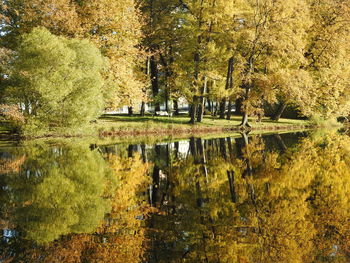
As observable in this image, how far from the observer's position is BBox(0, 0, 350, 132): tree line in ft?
89.1

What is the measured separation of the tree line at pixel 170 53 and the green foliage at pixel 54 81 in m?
0.07

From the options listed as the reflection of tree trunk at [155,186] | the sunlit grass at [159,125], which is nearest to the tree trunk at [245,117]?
the sunlit grass at [159,125]

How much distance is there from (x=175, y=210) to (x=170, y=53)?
120 feet

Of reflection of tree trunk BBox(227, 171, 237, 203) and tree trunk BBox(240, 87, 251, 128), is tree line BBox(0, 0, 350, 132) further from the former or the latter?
reflection of tree trunk BBox(227, 171, 237, 203)

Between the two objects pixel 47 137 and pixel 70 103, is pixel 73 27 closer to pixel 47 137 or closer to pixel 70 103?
pixel 70 103

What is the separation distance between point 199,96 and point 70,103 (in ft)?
43.7

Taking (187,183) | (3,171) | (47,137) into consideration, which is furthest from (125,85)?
(187,183)

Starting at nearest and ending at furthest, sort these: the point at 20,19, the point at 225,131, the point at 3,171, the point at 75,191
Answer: the point at 75,191 → the point at 3,171 → the point at 20,19 → the point at 225,131

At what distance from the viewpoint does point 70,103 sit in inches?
1077

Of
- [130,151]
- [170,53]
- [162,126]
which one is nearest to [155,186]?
[130,151]

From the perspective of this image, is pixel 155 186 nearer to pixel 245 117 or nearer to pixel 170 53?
pixel 245 117

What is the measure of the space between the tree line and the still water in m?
11.5

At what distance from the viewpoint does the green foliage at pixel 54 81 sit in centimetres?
2661

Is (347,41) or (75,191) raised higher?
(347,41)
